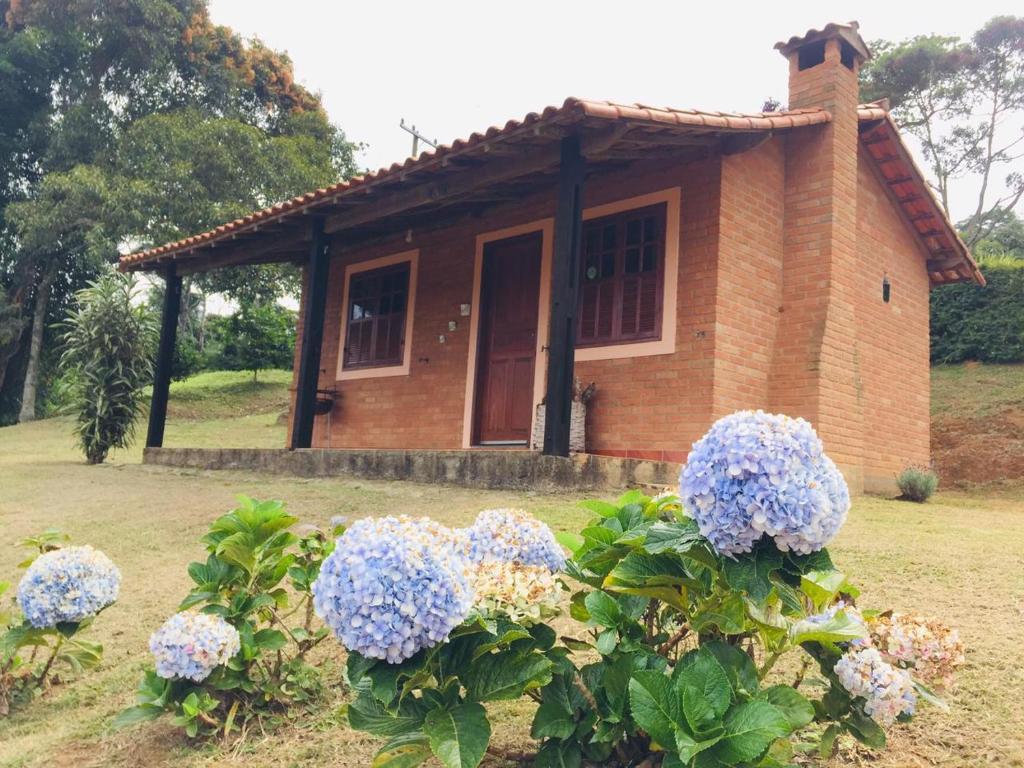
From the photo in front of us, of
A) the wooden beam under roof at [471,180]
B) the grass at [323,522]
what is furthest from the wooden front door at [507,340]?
the grass at [323,522]

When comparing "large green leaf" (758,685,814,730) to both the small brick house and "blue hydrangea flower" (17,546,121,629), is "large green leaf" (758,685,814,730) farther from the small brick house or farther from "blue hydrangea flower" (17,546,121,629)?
the small brick house

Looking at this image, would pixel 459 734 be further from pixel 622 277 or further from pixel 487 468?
pixel 622 277

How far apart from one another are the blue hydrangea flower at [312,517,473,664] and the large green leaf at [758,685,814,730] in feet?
2.34

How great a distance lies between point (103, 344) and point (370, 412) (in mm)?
3984

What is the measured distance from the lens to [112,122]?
23.0 m

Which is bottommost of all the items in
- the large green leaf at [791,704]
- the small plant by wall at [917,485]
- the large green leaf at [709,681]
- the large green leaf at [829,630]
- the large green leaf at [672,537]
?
the large green leaf at [791,704]

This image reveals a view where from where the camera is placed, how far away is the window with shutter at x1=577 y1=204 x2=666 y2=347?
320 inches

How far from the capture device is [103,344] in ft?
38.3

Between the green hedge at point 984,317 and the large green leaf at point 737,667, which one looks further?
the green hedge at point 984,317

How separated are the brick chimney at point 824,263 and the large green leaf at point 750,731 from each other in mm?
6369

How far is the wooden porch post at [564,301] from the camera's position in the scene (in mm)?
6691

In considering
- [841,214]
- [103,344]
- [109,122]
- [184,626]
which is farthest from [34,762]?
[109,122]

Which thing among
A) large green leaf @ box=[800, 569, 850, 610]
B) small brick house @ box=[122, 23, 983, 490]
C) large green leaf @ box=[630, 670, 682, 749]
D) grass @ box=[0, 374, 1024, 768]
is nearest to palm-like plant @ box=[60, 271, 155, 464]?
grass @ box=[0, 374, 1024, 768]

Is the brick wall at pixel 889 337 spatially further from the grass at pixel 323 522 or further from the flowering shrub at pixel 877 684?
the flowering shrub at pixel 877 684
